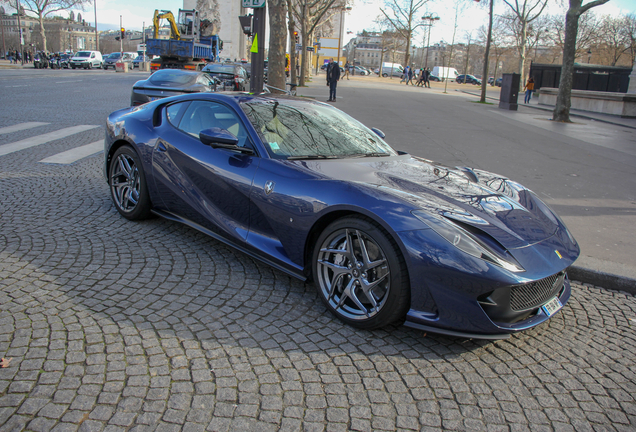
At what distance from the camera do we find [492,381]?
264 centimetres

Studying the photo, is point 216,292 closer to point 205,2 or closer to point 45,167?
point 45,167

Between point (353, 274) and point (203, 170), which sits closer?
point (353, 274)

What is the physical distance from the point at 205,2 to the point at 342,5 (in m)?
48.1

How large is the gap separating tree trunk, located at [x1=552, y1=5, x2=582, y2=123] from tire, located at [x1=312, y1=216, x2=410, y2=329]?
1751 cm

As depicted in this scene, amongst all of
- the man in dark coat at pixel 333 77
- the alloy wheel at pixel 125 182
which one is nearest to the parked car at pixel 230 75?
the man in dark coat at pixel 333 77

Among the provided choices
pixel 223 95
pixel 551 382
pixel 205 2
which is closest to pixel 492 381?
pixel 551 382

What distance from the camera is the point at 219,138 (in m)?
3.57

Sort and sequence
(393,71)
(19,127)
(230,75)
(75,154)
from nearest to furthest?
(75,154) < (19,127) < (230,75) < (393,71)

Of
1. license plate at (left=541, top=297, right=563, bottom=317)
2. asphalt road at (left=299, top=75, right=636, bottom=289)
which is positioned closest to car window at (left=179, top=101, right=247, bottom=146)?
license plate at (left=541, top=297, right=563, bottom=317)

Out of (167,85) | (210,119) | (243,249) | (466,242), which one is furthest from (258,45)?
(466,242)

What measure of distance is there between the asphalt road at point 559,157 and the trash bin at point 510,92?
4.28 metres

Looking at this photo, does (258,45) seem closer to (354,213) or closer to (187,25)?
(354,213)

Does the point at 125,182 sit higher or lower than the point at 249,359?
higher

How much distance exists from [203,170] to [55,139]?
6.62 metres
